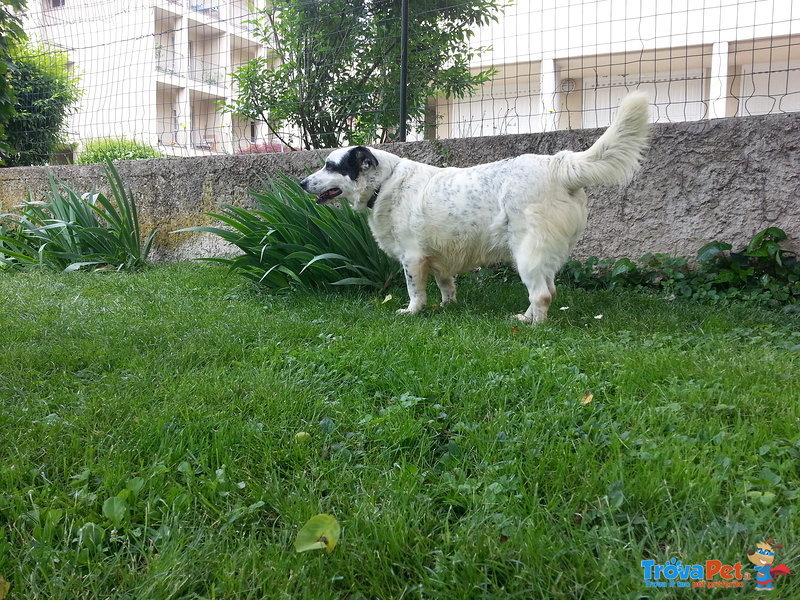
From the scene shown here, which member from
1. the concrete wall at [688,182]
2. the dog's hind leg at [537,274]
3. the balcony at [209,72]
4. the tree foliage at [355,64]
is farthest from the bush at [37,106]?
the dog's hind leg at [537,274]

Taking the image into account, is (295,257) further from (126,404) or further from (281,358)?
(126,404)

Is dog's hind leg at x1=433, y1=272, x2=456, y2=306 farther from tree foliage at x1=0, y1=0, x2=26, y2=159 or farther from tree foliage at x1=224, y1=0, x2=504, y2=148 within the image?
tree foliage at x1=0, y1=0, x2=26, y2=159

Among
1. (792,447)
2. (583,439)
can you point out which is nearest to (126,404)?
(583,439)

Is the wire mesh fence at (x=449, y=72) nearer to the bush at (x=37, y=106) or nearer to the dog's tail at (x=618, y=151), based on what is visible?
the dog's tail at (x=618, y=151)

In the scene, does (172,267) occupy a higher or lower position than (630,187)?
A: lower

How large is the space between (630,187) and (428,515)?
391 centimetres

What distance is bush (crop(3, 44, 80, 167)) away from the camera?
845 cm

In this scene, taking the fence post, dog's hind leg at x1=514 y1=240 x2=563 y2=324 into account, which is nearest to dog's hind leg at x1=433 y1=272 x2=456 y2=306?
dog's hind leg at x1=514 y1=240 x2=563 y2=324

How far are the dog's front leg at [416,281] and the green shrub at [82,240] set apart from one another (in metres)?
3.41

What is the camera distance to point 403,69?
18.1 ft

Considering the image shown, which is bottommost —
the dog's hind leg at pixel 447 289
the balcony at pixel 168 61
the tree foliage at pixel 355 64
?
the dog's hind leg at pixel 447 289

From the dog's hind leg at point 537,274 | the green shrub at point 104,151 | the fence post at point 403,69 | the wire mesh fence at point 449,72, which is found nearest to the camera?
the dog's hind leg at point 537,274

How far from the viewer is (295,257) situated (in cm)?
437

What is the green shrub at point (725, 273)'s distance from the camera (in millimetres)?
3986
